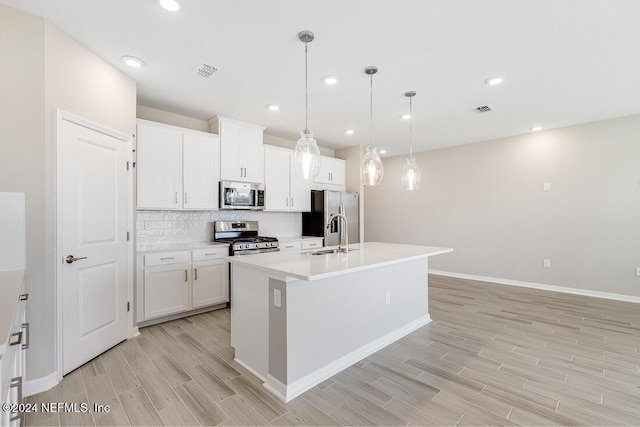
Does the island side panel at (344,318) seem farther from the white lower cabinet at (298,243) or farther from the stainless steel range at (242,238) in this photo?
the stainless steel range at (242,238)

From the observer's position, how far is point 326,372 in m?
2.25

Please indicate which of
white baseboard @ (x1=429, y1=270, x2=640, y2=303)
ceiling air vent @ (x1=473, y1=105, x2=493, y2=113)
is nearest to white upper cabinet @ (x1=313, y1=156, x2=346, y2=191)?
ceiling air vent @ (x1=473, y1=105, x2=493, y2=113)

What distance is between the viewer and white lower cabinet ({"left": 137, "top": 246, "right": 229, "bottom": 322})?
10.7 feet

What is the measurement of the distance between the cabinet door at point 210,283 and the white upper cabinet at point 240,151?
1229mm

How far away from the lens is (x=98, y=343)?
2.55 meters

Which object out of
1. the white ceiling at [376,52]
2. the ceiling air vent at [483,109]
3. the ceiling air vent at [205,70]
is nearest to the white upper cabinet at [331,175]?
the white ceiling at [376,52]

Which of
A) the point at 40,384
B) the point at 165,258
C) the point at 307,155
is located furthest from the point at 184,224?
the point at 307,155

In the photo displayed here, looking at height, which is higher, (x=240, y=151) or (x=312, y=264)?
(x=240, y=151)

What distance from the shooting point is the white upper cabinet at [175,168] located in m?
3.43

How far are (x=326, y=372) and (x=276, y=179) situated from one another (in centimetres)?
321

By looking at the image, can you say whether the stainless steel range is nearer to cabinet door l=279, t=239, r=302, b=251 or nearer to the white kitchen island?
cabinet door l=279, t=239, r=302, b=251

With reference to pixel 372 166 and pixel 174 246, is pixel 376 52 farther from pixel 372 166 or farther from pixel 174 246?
pixel 174 246

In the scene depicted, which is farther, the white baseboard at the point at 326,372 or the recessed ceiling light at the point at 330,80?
the recessed ceiling light at the point at 330,80

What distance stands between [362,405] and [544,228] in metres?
4.67
